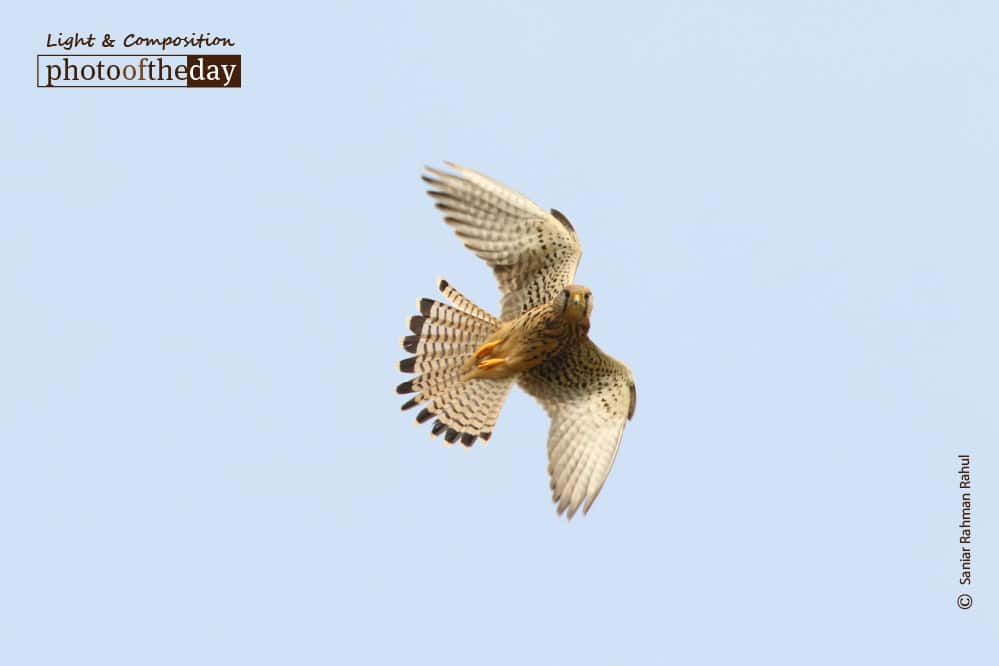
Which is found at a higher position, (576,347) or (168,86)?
(168,86)

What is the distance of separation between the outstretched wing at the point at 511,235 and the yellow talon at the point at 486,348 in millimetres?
257

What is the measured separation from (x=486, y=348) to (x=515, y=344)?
262 millimetres

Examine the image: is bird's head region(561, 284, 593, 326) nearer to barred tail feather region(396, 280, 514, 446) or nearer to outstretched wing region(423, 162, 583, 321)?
outstretched wing region(423, 162, 583, 321)

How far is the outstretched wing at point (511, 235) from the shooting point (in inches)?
509

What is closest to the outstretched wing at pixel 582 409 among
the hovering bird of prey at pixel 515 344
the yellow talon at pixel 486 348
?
the hovering bird of prey at pixel 515 344

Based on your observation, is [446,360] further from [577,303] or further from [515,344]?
[577,303]

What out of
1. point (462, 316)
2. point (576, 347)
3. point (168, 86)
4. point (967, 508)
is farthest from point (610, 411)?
point (168, 86)

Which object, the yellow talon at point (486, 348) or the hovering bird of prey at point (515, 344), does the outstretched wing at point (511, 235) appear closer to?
the hovering bird of prey at point (515, 344)

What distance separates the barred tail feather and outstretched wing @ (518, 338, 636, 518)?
52cm

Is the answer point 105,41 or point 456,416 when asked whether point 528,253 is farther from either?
point 105,41

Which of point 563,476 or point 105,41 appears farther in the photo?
point 105,41

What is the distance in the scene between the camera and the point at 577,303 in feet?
41.5

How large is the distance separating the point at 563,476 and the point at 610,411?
0.73 meters

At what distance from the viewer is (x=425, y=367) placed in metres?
13.2
